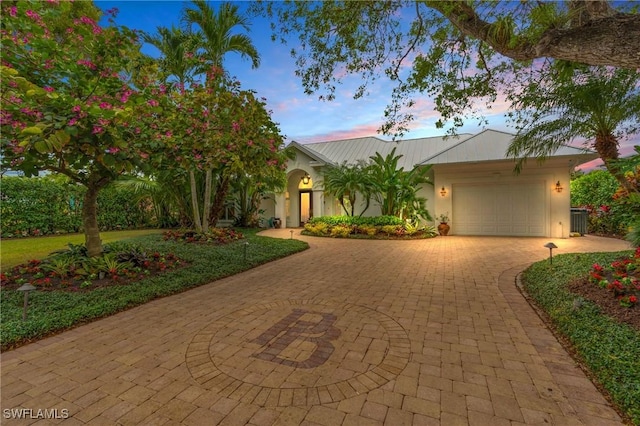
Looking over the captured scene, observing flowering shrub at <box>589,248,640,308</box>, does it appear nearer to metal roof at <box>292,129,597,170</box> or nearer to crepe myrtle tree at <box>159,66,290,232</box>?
metal roof at <box>292,129,597,170</box>

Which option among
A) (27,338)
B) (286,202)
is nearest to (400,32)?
(27,338)

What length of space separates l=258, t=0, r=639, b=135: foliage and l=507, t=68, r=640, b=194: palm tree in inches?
40.7

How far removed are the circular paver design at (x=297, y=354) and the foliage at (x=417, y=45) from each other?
14.0 ft

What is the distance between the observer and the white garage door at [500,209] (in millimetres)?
13281

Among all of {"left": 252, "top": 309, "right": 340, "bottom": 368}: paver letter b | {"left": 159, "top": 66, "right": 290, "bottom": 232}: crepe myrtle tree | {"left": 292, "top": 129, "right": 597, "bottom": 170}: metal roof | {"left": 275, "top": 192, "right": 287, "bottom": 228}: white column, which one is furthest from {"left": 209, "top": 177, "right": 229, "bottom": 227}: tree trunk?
{"left": 252, "top": 309, "right": 340, "bottom": 368}: paver letter b

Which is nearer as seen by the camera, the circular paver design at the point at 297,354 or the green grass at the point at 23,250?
the circular paver design at the point at 297,354

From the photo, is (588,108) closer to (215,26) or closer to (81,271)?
(215,26)

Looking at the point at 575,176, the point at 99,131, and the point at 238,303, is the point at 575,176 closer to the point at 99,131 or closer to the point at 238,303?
the point at 238,303

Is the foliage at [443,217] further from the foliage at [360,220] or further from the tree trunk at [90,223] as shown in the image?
the tree trunk at [90,223]

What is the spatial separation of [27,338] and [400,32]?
8067 mm

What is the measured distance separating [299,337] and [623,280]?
4667mm

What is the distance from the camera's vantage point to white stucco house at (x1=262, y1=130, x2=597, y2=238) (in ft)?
41.6

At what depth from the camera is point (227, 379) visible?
273 centimetres
